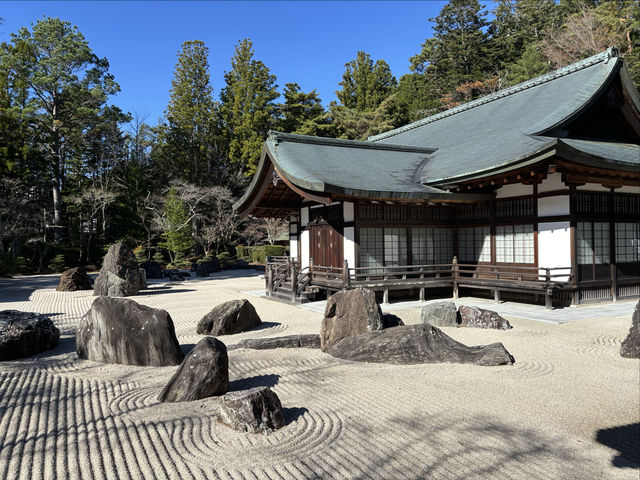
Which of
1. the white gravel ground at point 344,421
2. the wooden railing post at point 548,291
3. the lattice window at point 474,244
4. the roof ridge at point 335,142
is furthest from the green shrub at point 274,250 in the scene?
the white gravel ground at point 344,421

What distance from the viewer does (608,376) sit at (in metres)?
5.88

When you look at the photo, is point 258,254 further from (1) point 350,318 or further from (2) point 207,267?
(1) point 350,318

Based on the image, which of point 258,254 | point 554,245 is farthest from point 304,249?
point 258,254

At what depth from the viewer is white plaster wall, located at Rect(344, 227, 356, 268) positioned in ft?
43.4

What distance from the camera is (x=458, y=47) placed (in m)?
38.5

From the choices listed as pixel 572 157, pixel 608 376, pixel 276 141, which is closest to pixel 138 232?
pixel 276 141

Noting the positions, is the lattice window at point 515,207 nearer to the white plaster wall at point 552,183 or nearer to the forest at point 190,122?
the white plaster wall at point 552,183

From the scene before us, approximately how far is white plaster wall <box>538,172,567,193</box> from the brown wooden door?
6027mm

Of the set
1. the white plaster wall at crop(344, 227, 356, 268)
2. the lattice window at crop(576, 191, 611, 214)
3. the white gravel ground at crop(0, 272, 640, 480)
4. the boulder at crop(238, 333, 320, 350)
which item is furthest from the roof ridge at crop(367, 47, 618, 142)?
the boulder at crop(238, 333, 320, 350)

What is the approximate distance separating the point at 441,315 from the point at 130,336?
20.7 ft

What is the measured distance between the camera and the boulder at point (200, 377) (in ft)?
16.5

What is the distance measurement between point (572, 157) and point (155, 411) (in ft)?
34.1

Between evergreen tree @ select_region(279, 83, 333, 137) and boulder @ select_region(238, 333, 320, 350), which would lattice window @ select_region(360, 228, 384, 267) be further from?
evergreen tree @ select_region(279, 83, 333, 137)

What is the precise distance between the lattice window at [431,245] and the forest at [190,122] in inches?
742
